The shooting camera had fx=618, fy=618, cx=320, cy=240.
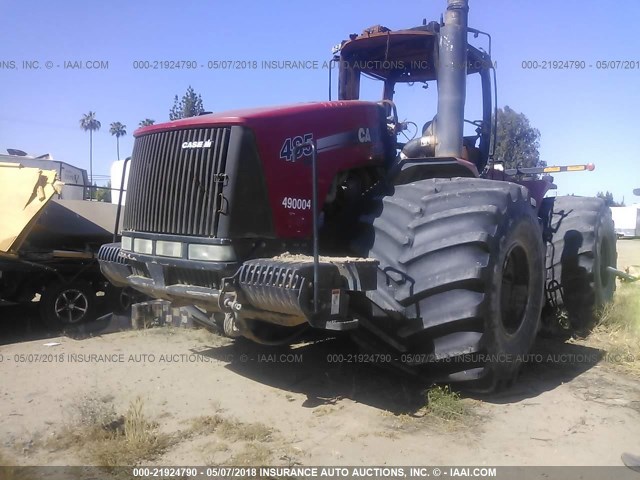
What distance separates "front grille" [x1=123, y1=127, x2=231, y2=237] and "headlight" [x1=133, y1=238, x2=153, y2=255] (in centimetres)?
9

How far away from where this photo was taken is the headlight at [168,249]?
14.7 feet

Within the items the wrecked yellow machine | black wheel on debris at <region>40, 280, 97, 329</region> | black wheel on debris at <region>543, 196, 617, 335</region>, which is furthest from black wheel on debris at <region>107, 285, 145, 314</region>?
black wheel on debris at <region>543, 196, 617, 335</region>

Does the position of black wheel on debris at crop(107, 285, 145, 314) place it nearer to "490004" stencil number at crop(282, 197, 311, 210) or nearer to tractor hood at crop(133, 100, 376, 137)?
tractor hood at crop(133, 100, 376, 137)

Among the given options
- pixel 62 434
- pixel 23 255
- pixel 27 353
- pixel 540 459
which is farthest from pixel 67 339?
pixel 540 459

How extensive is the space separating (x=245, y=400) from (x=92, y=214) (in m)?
4.93

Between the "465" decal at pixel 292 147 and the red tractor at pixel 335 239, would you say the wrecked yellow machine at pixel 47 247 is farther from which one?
the "465" decal at pixel 292 147

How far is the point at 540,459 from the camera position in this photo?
379cm

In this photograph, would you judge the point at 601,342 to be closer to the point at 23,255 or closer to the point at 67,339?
the point at 67,339

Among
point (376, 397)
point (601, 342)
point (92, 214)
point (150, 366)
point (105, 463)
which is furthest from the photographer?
point (92, 214)

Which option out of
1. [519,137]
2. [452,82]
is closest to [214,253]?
[452,82]

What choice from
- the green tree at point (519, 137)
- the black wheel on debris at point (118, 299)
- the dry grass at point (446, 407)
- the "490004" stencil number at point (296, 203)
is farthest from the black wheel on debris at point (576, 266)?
the green tree at point (519, 137)

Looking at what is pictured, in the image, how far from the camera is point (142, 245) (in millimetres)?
4844

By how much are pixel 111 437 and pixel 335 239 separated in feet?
7.39

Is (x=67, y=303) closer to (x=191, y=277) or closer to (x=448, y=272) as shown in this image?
(x=191, y=277)
